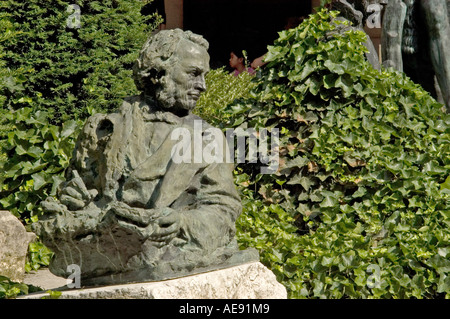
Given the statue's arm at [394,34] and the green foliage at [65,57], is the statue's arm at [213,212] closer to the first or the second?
the green foliage at [65,57]

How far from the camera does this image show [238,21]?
1342 centimetres

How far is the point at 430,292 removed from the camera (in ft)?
16.6

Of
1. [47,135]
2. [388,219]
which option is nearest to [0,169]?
[47,135]

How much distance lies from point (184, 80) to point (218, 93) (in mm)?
4227

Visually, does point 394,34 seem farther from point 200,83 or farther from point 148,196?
point 148,196

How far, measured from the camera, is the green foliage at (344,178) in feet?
16.5

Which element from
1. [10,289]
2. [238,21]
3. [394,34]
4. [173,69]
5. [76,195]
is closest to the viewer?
[76,195]

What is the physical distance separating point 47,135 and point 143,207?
258 centimetres

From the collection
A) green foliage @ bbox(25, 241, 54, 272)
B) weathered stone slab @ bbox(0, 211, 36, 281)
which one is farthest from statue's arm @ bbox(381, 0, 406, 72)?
weathered stone slab @ bbox(0, 211, 36, 281)

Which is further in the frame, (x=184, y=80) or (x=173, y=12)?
(x=173, y=12)

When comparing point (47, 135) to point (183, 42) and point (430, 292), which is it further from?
point (430, 292)

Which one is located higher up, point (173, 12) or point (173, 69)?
point (173, 12)

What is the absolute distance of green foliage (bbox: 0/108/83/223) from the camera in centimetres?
593

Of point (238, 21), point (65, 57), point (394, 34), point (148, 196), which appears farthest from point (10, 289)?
point (238, 21)
